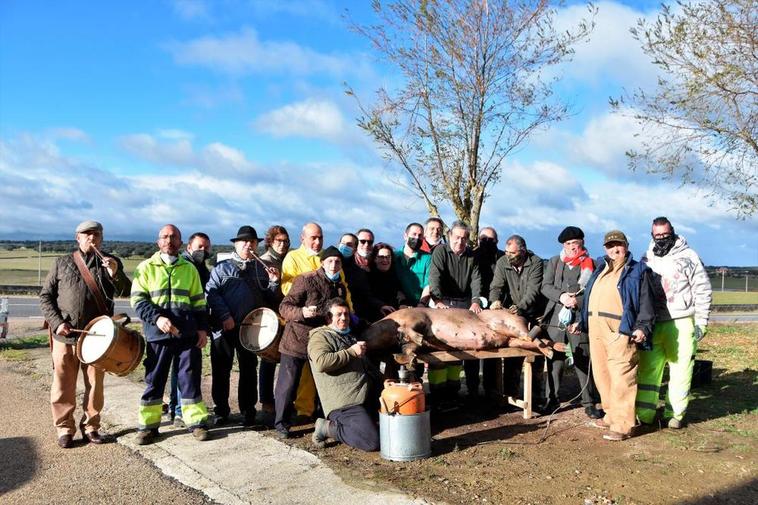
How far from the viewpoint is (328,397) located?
607 cm

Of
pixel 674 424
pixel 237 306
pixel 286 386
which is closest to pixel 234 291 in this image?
pixel 237 306

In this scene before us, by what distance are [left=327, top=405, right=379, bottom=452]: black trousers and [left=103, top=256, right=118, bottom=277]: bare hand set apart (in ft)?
8.34

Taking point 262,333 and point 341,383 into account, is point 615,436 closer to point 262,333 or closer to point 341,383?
point 341,383

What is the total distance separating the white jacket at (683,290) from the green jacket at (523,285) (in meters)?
1.28

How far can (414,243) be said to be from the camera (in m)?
7.90

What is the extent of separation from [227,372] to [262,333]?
716 millimetres

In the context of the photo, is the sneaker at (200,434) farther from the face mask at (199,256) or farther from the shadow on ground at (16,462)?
the face mask at (199,256)

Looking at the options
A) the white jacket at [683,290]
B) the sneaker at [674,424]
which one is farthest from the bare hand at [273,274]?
the sneaker at [674,424]

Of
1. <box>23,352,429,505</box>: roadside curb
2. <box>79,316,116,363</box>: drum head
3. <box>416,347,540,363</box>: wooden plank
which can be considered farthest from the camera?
<box>416,347,540,363</box>: wooden plank

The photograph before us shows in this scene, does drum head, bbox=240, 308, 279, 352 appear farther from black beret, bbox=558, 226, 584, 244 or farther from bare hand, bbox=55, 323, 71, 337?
black beret, bbox=558, 226, 584, 244

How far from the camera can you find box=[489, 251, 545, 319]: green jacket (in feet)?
24.6

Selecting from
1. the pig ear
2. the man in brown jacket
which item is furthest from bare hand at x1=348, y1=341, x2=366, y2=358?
the pig ear

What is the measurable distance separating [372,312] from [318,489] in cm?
287

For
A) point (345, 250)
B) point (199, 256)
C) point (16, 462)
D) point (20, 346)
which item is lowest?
point (16, 462)
